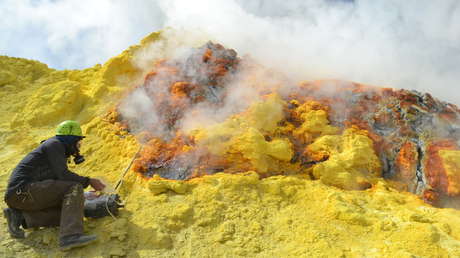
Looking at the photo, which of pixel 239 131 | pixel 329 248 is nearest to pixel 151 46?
pixel 239 131

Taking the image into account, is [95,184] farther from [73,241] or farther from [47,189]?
[73,241]

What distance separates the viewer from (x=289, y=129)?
5.40 meters

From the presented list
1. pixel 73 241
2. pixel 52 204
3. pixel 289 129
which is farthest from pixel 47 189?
pixel 289 129

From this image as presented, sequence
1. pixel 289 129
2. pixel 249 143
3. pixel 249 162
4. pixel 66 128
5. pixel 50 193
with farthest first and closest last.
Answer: pixel 289 129 → pixel 249 143 → pixel 249 162 → pixel 66 128 → pixel 50 193

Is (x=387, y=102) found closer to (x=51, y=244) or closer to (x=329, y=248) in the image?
(x=329, y=248)

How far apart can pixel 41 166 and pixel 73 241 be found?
2.46ft

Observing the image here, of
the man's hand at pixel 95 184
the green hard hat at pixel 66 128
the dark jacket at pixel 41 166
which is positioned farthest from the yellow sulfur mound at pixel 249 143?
the dark jacket at pixel 41 166

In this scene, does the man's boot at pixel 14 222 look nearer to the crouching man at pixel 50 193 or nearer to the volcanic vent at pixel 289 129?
the crouching man at pixel 50 193

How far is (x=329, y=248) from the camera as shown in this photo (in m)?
3.38

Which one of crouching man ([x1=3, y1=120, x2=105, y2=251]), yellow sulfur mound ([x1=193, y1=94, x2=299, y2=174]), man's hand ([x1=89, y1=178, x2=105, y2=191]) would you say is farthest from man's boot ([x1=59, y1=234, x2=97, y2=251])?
yellow sulfur mound ([x1=193, y1=94, x2=299, y2=174])

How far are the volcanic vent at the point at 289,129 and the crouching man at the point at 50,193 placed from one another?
1.32 meters

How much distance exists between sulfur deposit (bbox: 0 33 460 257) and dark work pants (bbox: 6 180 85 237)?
0.57 ft

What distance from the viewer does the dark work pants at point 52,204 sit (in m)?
3.17

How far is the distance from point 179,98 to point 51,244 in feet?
10.4
